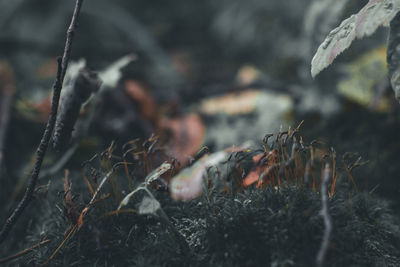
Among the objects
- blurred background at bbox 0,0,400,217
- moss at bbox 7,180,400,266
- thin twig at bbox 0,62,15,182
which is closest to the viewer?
moss at bbox 7,180,400,266

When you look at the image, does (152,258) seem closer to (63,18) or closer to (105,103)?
(105,103)

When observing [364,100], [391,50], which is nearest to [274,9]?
[364,100]

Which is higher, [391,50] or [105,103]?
[105,103]

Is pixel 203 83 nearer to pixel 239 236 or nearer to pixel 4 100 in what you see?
pixel 4 100

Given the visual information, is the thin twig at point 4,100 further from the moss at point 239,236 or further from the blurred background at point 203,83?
the moss at point 239,236

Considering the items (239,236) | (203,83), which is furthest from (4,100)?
(239,236)

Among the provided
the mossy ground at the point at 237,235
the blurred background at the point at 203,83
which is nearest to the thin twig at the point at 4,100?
the blurred background at the point at 203,83

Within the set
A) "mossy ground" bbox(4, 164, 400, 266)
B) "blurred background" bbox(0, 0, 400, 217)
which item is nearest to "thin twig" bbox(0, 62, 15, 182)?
"blurred background" bbox(0, 0, 400, 217)

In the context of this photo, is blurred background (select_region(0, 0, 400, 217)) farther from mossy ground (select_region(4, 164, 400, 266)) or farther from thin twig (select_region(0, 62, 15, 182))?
mossy ground (select_region(4, 164, 400, 266))
